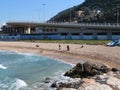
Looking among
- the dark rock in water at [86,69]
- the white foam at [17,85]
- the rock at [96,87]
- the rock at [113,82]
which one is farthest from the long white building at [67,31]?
the rock at [96,87]

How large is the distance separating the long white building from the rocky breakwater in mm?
83620

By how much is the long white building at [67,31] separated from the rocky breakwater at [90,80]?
8362 centimetres

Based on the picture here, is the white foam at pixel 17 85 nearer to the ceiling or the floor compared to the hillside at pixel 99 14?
nearer to the floor

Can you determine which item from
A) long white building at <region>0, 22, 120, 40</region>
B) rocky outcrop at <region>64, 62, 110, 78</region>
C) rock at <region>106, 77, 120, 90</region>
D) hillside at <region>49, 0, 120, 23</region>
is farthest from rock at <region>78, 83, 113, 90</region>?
hillside at <region>49, 0, 120, 23</region>

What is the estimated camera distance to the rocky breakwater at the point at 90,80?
2599cm

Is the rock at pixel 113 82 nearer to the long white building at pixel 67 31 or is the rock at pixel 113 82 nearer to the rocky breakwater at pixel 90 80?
the rocky breakwater at pixel 90 80

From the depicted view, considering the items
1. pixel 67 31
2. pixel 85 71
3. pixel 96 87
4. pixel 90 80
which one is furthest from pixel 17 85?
pixel 67 31

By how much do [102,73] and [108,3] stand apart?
165m

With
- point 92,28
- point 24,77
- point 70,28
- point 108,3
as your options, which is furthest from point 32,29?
point 24,77

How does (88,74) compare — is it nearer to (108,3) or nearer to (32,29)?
(32,29)

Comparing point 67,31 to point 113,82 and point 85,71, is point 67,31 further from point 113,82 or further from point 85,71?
point 113,82

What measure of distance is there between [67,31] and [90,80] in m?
110

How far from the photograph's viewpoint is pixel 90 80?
95.2 ft

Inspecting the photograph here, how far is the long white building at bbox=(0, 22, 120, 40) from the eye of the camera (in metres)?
125
